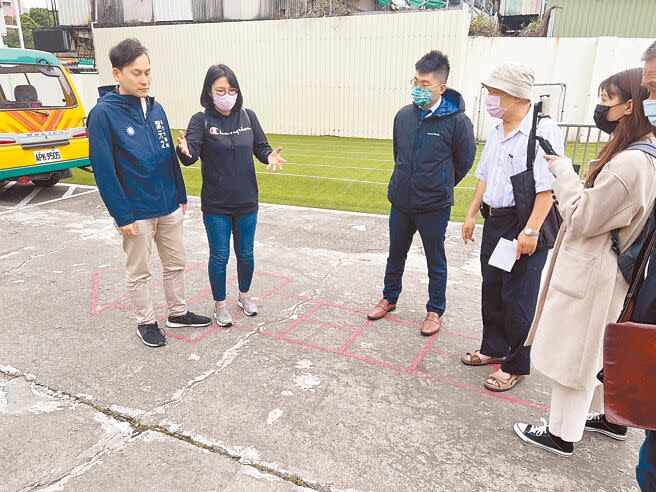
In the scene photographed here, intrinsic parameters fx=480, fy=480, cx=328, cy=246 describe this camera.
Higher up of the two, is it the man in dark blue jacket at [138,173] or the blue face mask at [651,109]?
the blue face mask at [651,109]

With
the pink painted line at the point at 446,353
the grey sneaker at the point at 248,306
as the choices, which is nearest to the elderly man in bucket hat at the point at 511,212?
the pink painted line at the point at 446,353

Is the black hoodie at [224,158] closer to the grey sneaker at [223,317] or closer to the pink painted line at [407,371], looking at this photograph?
the grey sneaker at [223,317]

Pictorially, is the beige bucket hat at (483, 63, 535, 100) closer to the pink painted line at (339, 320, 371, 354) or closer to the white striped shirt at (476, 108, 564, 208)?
the white striped shirt at (476, 108, 564, 208)

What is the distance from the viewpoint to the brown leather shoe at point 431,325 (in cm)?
375

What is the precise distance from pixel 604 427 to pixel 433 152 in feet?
6.67

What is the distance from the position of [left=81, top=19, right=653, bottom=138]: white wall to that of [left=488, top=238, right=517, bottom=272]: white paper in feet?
48.6

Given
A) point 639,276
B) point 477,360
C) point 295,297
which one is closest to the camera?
point 639,276

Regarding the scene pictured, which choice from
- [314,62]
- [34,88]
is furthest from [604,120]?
[314,62]

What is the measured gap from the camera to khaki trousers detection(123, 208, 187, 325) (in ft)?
11.1

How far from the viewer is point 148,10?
21438 mm

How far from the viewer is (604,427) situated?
2.71 meters

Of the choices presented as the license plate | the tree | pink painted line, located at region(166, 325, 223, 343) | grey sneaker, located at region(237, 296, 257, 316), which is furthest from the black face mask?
the tree

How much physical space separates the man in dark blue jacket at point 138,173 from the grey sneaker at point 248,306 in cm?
Answer: 64

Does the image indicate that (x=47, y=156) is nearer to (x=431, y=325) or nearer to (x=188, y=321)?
(x=188, y=321)
